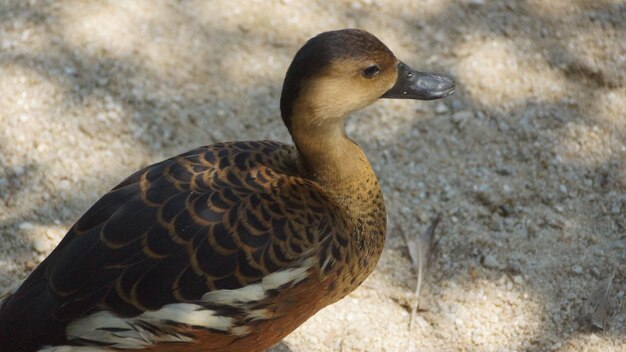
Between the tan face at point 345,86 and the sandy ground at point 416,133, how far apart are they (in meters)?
1.03

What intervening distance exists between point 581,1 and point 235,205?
2578 mm

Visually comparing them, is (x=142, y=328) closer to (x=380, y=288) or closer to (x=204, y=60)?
(x=380, y=288)

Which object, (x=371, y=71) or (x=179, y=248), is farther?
(x=371, y=71)

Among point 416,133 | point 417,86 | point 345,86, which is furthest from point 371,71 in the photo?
point 416,133

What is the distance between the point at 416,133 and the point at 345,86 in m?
1.33

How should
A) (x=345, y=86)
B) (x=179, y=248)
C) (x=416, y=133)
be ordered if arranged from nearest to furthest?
(x=179, y=248) < (x=345, y=86) < (x=416, y=133)

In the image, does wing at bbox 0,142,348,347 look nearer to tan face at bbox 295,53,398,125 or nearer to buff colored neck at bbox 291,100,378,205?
buff colored neck at bbox 291,100,378,205

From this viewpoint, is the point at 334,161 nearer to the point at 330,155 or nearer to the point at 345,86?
the point at 330,155

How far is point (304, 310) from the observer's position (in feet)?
9.50

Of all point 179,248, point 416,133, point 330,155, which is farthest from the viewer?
point 416,133

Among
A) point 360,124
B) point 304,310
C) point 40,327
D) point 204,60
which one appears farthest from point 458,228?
point 40,327

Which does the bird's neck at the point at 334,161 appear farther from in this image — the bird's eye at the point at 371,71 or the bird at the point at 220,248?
the bird's eye at the point at 371,71

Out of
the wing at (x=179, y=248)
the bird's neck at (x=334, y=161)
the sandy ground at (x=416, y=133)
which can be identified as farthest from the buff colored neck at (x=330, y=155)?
the sandy ground at (x=416, y=133)

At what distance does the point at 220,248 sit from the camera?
8.91 feet
